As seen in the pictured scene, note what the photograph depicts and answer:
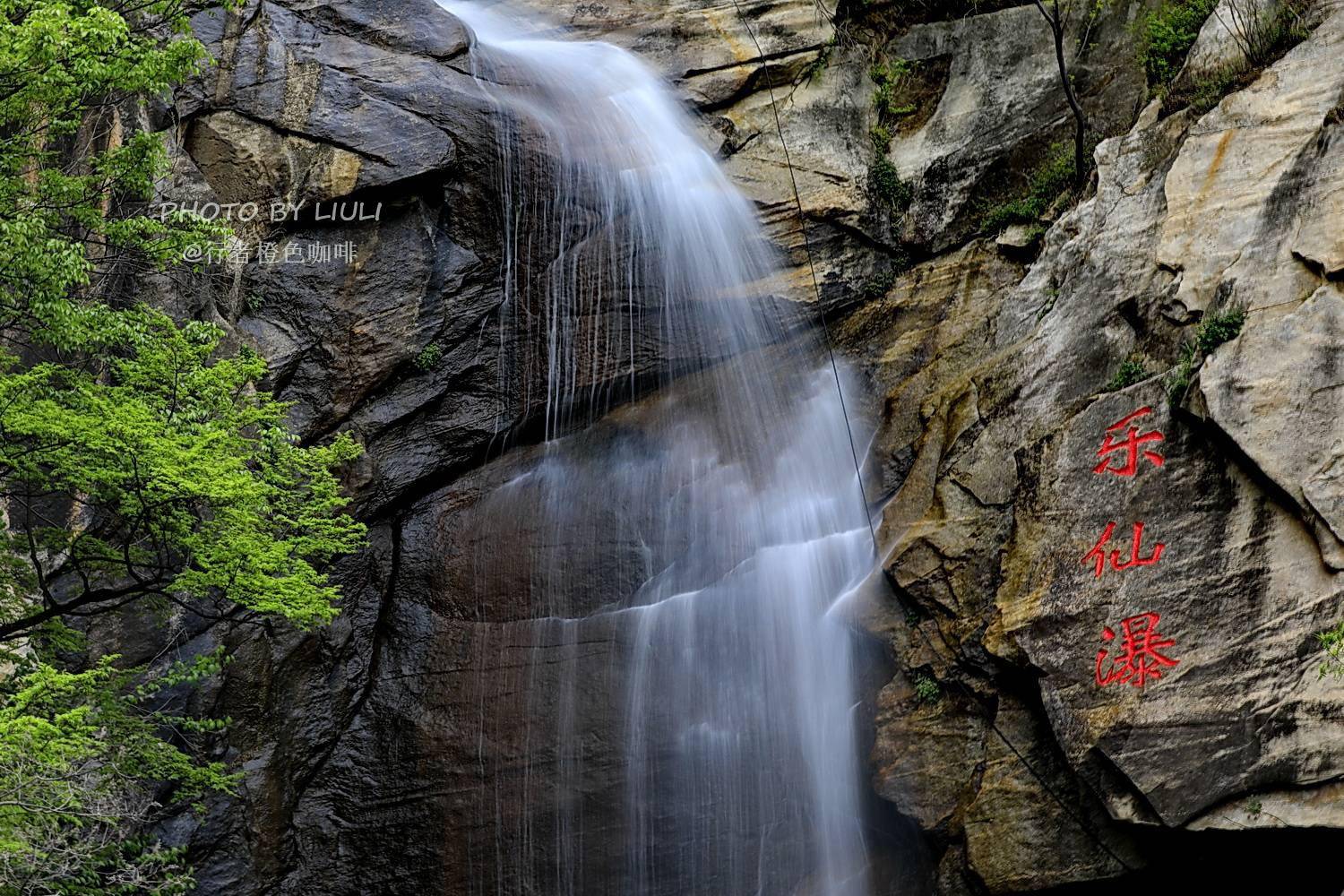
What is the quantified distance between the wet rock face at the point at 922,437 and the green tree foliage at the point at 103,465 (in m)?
1.78

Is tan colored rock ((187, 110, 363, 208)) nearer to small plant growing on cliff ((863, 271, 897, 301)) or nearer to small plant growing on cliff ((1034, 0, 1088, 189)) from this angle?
small plant growing on cliff ((863, 271, 897, 301))

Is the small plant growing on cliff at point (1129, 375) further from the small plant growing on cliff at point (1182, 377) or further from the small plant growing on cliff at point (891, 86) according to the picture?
the small plant growing on cliff at point (891, 86)

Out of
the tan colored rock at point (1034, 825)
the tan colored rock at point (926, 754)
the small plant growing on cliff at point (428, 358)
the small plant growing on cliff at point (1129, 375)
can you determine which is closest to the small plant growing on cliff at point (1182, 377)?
the small plant growing on cliff at point (1129, 375)

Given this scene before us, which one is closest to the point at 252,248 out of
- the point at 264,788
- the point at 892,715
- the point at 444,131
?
the point at 444,131

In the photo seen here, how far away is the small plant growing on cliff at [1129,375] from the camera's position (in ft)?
26.5

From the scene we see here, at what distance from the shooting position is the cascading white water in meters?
8.80

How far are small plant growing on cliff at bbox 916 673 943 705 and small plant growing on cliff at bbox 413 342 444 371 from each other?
572 cm

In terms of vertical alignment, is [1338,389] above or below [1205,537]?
above

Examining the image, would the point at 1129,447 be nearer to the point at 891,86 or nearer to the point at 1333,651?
the point at 1333,651

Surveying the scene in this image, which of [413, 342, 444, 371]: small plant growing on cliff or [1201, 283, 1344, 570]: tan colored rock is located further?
[413, 342, 444, 371]: small plant growing on cliff

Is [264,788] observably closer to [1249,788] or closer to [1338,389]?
[1249,788]

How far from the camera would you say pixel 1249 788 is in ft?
22.0

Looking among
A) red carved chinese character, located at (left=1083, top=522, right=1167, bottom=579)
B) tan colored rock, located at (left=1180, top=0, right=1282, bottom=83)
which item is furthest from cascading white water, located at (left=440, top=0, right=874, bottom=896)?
tan colored rock, located at (left=1180, top=0, right=1282, bottom=83)

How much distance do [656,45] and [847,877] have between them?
406 inches
